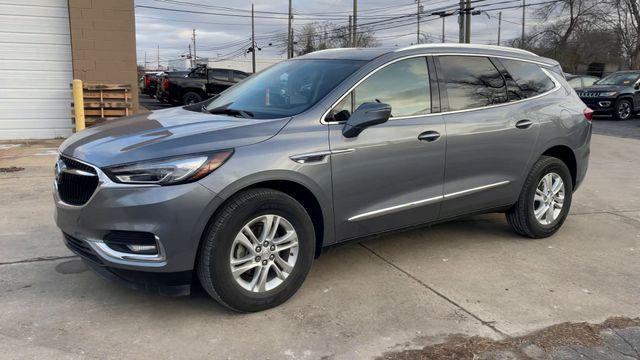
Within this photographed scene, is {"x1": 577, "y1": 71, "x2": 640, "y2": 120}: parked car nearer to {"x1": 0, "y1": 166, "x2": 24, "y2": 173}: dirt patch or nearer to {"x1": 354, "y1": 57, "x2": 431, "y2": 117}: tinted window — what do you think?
{"x1": 354, "y1": 57, "x2": 431, "y2": 117}: tinted window

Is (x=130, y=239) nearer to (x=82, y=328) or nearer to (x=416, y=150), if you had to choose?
(x=82, y=328)

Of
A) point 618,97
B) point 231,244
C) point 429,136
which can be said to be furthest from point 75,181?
point 618,97

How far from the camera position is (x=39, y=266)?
15.0 feet

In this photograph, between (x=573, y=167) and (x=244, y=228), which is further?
(x=573, y=167)

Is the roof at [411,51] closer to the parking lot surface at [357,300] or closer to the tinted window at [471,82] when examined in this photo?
the tinted window at [471,82]

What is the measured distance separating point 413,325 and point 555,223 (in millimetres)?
2595

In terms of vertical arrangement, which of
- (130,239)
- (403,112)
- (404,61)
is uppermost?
(404,61)

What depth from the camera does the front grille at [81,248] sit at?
354cm

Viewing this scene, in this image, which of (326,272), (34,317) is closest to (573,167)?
(326,272)

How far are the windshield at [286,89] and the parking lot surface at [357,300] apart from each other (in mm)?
1357

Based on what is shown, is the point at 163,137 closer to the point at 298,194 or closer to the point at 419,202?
the point at 298,194

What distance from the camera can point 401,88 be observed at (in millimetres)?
4430

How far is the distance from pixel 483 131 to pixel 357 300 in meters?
1.85

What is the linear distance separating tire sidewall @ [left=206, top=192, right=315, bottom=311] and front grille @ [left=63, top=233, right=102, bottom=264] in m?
0.76
